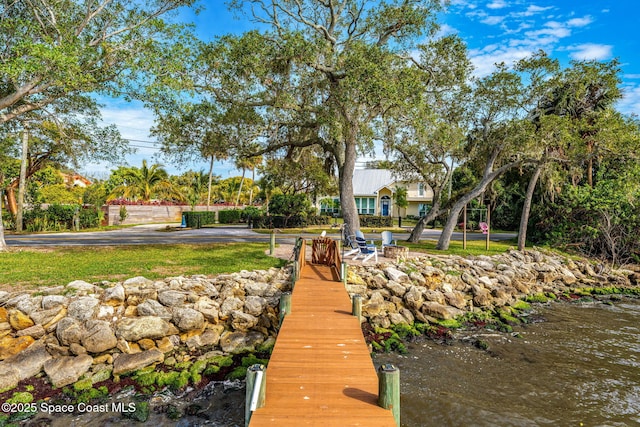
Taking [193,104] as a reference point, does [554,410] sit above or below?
below

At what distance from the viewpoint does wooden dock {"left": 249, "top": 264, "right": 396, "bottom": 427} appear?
3.97 meters

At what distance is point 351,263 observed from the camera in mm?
12164

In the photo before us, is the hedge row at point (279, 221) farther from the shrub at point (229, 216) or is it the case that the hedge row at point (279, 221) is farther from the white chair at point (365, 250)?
the white chair at point (365, 250)

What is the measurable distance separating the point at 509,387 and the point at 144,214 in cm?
3570

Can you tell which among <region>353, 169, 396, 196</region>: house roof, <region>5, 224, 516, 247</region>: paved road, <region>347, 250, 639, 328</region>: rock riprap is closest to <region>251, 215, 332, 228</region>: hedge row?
<region>5, 224, 516, 247</region>: paved road

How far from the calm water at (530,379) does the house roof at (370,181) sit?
3448 centimetres

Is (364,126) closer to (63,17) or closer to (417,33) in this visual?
(417,33)

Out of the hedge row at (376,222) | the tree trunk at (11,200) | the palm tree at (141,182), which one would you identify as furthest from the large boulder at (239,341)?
the palm tree at (141,182)

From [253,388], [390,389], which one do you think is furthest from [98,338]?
[390,389]

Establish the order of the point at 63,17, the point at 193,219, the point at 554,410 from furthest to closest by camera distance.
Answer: the point at 193,219 < the point at 63,17 < the point at 554,410

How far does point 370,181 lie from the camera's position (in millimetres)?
46531

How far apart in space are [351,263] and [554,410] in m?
6.97

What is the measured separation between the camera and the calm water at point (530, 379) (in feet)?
19.6

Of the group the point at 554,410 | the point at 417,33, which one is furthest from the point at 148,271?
the point at 417,33
